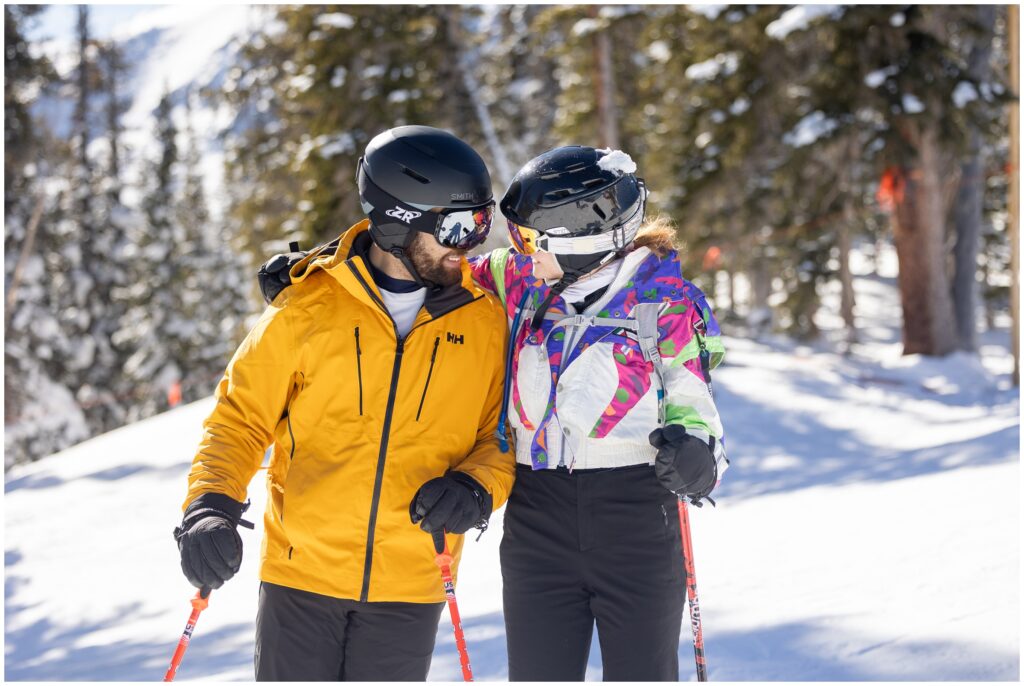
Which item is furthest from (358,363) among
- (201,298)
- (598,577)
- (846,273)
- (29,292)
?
(201,298)

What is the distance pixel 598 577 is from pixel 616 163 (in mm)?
1246

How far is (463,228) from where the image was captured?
2658 mm

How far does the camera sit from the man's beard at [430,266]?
8.67 feet

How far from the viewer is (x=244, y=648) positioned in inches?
190

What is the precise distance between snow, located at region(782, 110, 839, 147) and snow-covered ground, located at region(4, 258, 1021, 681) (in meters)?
4.04

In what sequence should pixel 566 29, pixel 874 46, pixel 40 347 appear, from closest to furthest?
pixel 874 46, pixel 566 29, pixel 40 347

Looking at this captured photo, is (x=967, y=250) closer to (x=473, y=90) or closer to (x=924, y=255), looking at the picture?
(x=924, y=255)

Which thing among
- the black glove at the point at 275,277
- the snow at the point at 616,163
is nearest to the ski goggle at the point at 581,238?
the snow at the point at 616,163

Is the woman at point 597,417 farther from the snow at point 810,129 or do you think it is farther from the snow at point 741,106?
the snow at point 741,106

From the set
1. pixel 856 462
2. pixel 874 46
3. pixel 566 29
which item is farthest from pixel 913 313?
pixel 566 29

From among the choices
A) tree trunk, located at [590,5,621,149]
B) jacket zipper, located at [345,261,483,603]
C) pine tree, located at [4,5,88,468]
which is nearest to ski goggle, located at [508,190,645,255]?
jacket zipper, located at [345,261,483,603]

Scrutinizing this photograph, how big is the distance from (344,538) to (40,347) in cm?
2244

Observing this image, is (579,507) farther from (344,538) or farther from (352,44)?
(352,44)

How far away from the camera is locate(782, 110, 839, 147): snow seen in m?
12.6
